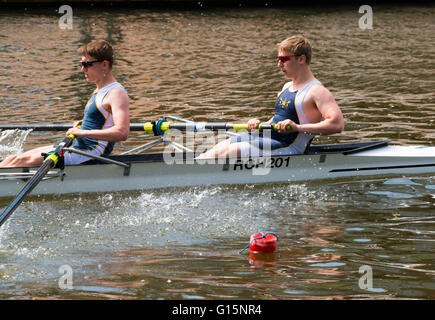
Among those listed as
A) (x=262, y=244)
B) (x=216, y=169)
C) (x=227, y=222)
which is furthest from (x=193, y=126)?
(x=262, y=244)

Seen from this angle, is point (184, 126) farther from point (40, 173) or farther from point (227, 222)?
point (40, 173)

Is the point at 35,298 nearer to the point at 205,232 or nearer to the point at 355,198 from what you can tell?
the point at 205,232

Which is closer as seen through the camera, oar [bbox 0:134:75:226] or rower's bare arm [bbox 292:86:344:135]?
oar [bbox 0:134:75:226]

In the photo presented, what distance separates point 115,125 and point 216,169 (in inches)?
58.2

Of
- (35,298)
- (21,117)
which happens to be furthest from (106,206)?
(21,117)

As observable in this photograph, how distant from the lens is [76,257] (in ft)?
21.3

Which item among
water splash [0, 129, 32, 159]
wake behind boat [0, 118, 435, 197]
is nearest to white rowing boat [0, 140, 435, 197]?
wake behind boat [0, 118, 435, 197]

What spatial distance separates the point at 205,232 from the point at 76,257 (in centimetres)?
142

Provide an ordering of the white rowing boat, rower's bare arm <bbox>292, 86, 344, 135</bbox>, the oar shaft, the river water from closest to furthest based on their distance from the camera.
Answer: the river water → rower's bare arm <bbox>292, 86, 344, 135</bbox> → the white rowing boat → the oar shaft

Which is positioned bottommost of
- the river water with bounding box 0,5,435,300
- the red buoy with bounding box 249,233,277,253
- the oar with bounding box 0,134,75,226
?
the river water with bounding box 0,5,435,300

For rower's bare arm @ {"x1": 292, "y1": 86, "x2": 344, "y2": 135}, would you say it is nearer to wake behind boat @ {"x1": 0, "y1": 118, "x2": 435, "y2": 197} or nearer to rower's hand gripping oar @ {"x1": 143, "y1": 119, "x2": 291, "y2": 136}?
wake behind boat @ {"x1": 0, "y1": 118, "x2": 435, "y2": 197}

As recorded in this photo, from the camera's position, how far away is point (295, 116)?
820cm

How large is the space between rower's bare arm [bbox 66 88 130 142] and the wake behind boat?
14.9 inches

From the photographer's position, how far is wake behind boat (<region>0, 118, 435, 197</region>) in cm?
824
